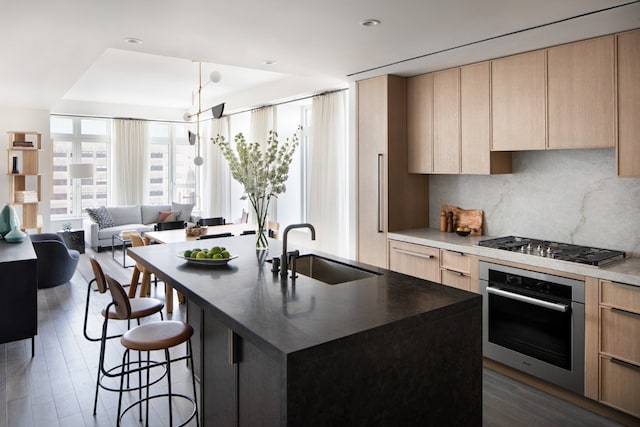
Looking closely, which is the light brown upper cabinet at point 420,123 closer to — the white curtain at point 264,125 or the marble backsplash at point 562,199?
the marble backsplash at point 562,199

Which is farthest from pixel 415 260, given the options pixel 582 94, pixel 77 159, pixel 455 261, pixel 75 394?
pixel 77 159

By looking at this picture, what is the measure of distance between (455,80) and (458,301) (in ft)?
8.56

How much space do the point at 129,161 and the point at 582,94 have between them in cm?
888

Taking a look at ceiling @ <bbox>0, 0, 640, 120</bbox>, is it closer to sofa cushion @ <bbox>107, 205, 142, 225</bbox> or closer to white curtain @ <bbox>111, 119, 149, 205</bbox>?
sofa cushion @ <bbox>107, 205, 142, 225</bbox>

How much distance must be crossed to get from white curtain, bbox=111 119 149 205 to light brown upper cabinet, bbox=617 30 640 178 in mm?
9040

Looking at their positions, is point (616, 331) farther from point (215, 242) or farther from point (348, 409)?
point (215, 242)

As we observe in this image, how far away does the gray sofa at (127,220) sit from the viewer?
8.77m

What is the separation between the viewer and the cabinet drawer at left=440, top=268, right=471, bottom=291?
3.74 metres

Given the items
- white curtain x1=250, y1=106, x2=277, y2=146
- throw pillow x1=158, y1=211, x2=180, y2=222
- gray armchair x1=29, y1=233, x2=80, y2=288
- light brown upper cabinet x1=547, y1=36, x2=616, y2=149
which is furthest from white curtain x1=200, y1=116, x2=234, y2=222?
light brown upper cabinet x1=547, y1=36, x2=616, y2=149

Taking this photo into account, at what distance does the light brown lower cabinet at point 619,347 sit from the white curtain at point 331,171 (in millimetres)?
3393

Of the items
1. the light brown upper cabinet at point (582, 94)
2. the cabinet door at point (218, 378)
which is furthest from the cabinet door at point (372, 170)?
the cabinet door at point (218, 378)

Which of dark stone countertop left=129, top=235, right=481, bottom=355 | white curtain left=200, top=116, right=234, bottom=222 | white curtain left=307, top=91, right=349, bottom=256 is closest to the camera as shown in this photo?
dark stone countertop left=129, top=235, right=481, bottom=355

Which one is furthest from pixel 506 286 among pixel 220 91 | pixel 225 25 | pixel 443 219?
pixel 220 91

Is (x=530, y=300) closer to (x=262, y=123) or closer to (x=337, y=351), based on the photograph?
(x=337, y=351)
